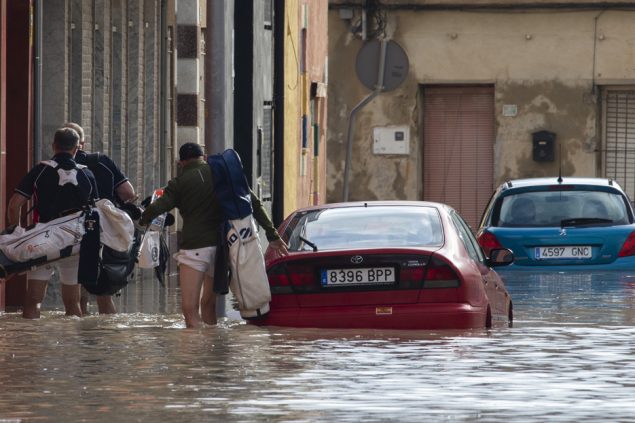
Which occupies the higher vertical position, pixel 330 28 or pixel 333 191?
pixel 330 28

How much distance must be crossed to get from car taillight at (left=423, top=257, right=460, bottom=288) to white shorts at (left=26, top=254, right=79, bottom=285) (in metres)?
3.67

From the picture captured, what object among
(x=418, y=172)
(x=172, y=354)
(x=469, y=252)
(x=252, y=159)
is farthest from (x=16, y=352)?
(x=418, y=172)

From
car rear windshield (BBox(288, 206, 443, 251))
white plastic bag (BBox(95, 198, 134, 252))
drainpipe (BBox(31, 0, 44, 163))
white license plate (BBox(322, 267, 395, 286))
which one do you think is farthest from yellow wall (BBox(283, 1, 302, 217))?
white license plate (BBox(322, 267, 395, 286))

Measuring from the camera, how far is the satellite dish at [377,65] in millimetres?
28391

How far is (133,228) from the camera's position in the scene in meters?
16.7

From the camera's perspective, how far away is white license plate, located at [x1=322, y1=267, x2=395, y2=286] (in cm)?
1391

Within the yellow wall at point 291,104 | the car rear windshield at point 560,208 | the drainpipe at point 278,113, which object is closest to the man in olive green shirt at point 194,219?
the car rear windshield at point 560,208

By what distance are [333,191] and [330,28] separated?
3274 millimetres

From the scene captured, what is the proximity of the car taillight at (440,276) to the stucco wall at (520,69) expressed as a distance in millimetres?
28015

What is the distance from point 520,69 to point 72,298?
85.3 feet

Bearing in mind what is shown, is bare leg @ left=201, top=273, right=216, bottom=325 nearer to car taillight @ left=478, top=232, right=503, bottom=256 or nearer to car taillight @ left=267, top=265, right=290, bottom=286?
car taillight @ left=267, top=265, right=290, bottom=286

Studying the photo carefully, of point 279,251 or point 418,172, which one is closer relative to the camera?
point 279,251

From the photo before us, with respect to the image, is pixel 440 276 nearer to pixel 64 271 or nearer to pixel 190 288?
pixel 190 288

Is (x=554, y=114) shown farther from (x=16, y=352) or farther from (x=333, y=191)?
(x=16, y=352)
